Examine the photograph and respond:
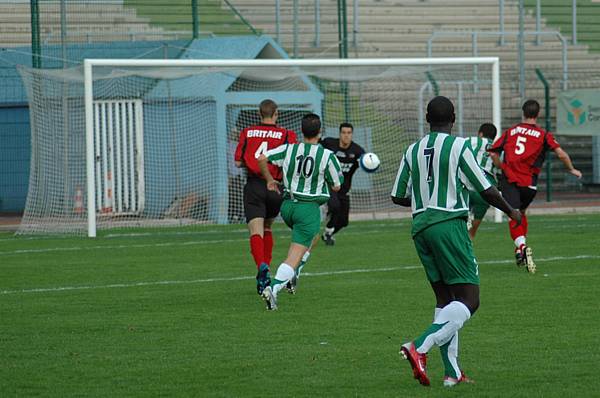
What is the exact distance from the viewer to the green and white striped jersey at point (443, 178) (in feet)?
25.6

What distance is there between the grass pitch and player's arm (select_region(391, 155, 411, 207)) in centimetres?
115

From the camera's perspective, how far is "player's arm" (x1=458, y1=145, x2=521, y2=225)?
7.75m

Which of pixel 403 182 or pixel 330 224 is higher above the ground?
pixel 403 182

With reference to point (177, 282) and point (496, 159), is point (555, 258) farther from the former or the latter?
point (177, 282)

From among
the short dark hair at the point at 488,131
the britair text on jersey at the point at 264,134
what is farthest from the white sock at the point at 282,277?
the short dark hair at the point at 488,131

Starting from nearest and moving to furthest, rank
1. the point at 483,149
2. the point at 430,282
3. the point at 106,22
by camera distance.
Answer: the point at 430,282
the point at 483,149
the point at 106,22

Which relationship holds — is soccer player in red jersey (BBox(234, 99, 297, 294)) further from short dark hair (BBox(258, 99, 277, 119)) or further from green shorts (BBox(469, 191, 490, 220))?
green shorts (BBox(469, 191, 490, 220))

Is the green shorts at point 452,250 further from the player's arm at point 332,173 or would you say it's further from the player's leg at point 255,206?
the player's leg at point 255,206

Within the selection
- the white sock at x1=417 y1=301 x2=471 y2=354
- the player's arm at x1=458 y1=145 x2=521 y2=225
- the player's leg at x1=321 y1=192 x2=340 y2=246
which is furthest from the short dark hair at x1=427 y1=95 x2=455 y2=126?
the player's leg at x1=321 y1=192 x2=340 y2=246

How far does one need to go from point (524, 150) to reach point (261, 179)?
3638 millimetres

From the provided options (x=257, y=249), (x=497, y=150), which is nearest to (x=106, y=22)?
(x=497, y=150)

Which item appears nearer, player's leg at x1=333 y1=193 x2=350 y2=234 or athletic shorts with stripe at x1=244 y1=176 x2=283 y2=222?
athletic shorts with stripe at x1=244 y1=176 x2=283 y2=222

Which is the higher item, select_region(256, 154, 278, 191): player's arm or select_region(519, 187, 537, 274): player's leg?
select_region(256, 154, 278, 191): player's arm

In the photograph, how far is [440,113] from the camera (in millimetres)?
7832
